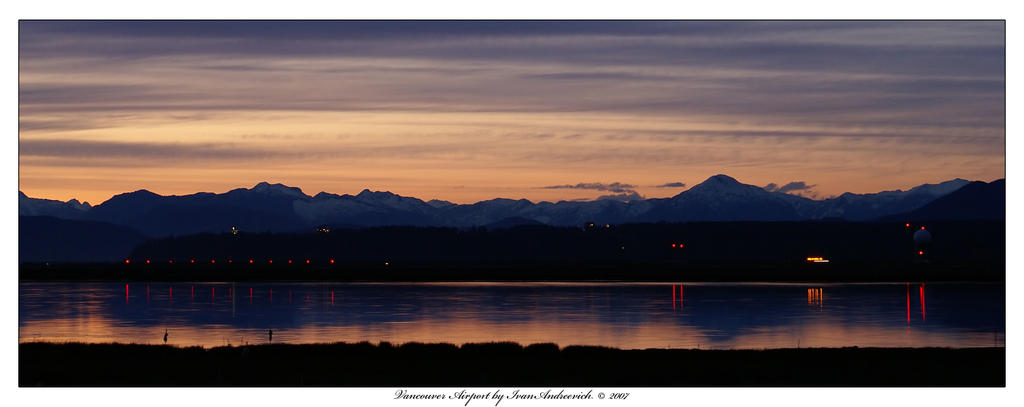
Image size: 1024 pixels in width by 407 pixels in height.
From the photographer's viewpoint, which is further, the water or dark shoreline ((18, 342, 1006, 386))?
the water

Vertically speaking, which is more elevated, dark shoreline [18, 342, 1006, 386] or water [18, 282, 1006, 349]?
dark shoreline [18, 342, 1006, 386]

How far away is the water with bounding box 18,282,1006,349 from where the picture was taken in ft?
209

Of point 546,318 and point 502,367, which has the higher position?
point 502,367

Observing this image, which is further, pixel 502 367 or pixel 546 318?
pixel 546 318

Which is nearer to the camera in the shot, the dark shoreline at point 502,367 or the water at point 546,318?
the dark shoreline at point 502,367

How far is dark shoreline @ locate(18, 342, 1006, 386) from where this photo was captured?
1518 inches

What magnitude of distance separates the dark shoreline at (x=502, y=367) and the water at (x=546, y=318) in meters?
12.2

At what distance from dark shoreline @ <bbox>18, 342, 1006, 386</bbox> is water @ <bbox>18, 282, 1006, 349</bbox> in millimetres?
12169

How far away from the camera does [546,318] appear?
79312 millimetres

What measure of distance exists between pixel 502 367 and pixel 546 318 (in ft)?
125

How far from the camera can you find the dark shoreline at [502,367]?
38.6m

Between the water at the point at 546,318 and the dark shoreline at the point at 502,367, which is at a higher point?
the dark shoreline at the point at 502,367

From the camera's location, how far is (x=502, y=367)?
41406 mm
